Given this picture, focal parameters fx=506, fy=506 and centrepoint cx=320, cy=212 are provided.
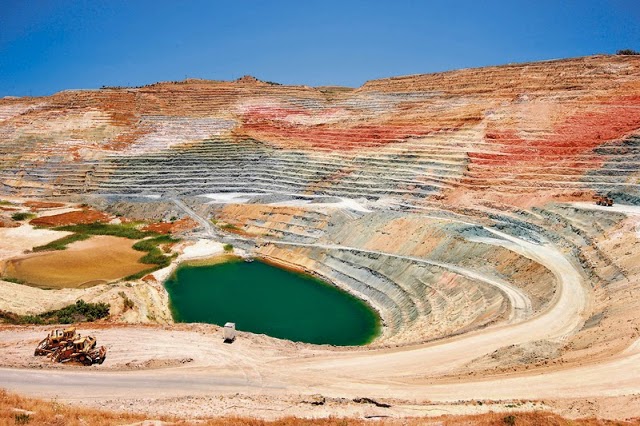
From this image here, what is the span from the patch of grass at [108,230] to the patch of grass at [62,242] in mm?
2580

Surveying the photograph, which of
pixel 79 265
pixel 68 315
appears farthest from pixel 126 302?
pixel 79 265

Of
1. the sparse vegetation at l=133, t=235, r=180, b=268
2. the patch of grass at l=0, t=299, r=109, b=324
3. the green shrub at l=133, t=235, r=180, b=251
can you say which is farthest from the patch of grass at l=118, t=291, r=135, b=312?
the green shrub at l=133, t=235, r=180, b=251

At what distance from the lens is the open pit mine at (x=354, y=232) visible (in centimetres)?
2189

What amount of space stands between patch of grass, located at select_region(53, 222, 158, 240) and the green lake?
13668 millimetres

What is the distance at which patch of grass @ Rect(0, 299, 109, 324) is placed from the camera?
3275 centimetres

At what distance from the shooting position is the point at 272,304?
141ft

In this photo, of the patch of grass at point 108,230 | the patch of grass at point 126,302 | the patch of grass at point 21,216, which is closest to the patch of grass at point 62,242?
the patch of grass at point 108,230

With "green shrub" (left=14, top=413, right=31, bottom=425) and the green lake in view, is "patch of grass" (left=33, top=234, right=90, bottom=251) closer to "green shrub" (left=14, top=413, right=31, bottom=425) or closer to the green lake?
the green lake

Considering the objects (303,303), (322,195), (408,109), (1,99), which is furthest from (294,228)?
(1,99)

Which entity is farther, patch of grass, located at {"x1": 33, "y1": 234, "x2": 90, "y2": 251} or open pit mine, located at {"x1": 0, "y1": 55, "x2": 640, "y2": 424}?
patch of grass, located at {"x1": 33, "y1": 234, "x2": 90, "y2": 251}

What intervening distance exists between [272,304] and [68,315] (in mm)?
15842

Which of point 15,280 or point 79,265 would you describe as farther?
point 79,265

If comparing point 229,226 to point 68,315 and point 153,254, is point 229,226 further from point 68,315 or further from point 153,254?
point 68,315

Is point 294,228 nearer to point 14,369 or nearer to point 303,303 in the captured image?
point 303,303
